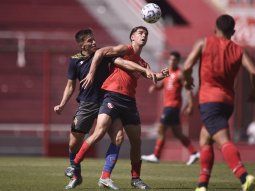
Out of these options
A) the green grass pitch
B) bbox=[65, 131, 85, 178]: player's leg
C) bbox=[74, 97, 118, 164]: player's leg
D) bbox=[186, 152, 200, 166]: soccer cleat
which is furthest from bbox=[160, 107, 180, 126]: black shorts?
bbox=[74, 97, 118, 164]: player's leg

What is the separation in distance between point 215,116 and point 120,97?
78.0 inches

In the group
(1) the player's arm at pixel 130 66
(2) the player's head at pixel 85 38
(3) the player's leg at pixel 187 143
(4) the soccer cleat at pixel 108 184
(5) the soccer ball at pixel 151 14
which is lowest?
(3) the player's leg at pixel 187 143

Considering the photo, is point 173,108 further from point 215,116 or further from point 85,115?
point 215,116

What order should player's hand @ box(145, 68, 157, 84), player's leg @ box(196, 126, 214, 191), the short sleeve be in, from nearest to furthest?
player's leg @ box(196, 126, 214, 191) → player's hand @ box(145, 68, 157, 84) → the short sleeve

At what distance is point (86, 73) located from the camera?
1150 centimetres

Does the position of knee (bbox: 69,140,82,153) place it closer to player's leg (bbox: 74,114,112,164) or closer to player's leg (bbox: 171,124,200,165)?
player's leg (bbox: 74,114,112,164)

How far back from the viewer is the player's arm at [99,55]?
10.6 metres

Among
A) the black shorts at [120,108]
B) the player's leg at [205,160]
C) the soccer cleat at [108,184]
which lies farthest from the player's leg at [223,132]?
the soccer cleat at [108,184]

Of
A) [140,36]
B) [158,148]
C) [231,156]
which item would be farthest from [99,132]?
[158,148]

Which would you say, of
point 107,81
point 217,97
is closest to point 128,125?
point 107,81

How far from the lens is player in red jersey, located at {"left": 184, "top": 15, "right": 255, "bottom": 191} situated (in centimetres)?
920

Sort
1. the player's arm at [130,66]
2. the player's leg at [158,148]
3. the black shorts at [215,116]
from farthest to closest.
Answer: the player's leg at [158,148] < the player's arm at [130,66] < the black shorts at [215,116]

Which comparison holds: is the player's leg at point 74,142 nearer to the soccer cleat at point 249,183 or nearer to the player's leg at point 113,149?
the player's leg at point 113,149

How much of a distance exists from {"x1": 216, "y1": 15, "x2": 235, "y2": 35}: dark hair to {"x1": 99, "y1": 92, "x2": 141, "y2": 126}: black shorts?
2.06m
